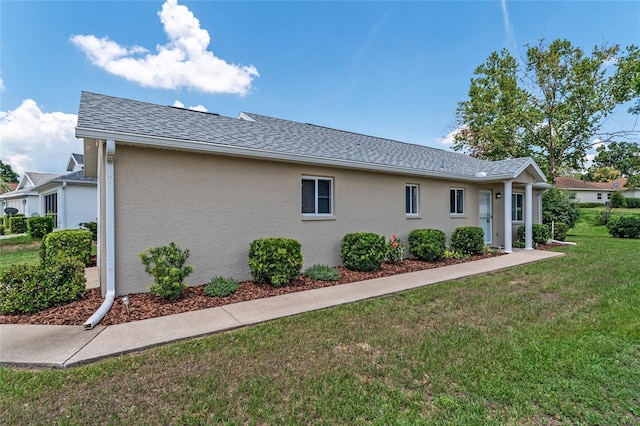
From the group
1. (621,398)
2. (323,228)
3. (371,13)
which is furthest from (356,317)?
(371,13)

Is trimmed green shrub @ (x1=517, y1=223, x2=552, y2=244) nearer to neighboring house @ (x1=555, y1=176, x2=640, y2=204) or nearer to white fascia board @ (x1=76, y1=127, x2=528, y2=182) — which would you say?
white fascia board @ (x1=76, y1=127, x2=528, y2=182)

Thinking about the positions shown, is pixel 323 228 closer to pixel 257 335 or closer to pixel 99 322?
pixel 257 335

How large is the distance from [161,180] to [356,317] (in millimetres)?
4596

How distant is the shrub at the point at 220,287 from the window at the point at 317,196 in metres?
2.71

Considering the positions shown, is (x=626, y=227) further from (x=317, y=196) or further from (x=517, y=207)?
(x=317, y=196)

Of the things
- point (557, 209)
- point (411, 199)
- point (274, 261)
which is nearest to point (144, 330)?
point (274, 261)

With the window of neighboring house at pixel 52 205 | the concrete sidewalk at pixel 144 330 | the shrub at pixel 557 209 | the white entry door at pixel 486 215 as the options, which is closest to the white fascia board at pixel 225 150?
the concrete sidewalk at pixel 144 330

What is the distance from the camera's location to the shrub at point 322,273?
7301mm

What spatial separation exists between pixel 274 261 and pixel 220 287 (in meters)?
1.22

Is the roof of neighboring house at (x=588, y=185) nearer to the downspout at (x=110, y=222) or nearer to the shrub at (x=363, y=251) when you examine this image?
the shrub at (x=363, y=251)

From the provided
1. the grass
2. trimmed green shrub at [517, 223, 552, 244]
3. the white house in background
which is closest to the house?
the grass

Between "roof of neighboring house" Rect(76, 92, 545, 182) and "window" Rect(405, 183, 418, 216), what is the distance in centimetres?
68

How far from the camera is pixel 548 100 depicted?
20969 mm

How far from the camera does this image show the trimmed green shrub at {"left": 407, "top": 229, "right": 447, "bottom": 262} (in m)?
9.29
